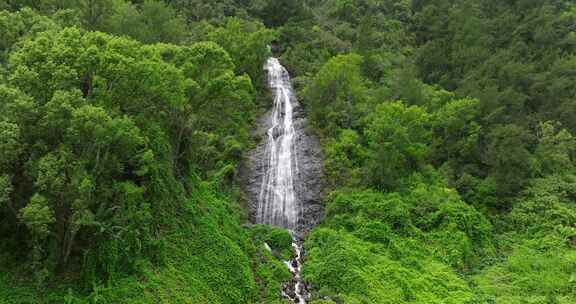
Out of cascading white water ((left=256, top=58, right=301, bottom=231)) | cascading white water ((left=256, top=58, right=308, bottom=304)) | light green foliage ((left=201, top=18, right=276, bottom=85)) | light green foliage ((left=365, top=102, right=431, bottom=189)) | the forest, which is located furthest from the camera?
light green foliage ((left=201, top=18, right=276, bottom=85))

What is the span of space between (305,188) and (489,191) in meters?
12.4

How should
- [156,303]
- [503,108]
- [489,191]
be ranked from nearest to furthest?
1. [156,303]
2. [489,191]
3. [503,108]

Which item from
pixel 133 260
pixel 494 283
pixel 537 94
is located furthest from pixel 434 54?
pixel 133 260

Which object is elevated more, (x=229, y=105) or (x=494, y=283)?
(x=229, y=105)

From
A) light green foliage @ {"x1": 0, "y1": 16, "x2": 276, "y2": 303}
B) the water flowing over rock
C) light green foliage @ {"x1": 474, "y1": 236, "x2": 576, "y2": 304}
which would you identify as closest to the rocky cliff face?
the water flowing over rock

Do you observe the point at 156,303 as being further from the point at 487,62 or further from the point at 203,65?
the point at 487,62

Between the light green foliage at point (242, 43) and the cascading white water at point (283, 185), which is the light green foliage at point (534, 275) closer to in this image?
the cascading white water at point (283, 185)

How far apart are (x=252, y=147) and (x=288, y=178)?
4373 millimetres

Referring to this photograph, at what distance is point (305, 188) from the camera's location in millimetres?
32219

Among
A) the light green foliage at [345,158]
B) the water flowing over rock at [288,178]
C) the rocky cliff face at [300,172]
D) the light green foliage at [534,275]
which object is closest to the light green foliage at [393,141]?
the light green foliage at [345,158]

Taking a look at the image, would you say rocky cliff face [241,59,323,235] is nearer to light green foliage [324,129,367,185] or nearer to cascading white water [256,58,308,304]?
cascading white water [256,58,308,304]

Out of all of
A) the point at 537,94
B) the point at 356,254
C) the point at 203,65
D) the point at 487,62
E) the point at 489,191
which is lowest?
the point at 356,254

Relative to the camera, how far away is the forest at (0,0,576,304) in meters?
16.6

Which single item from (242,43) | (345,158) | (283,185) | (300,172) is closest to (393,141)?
(345,158)
